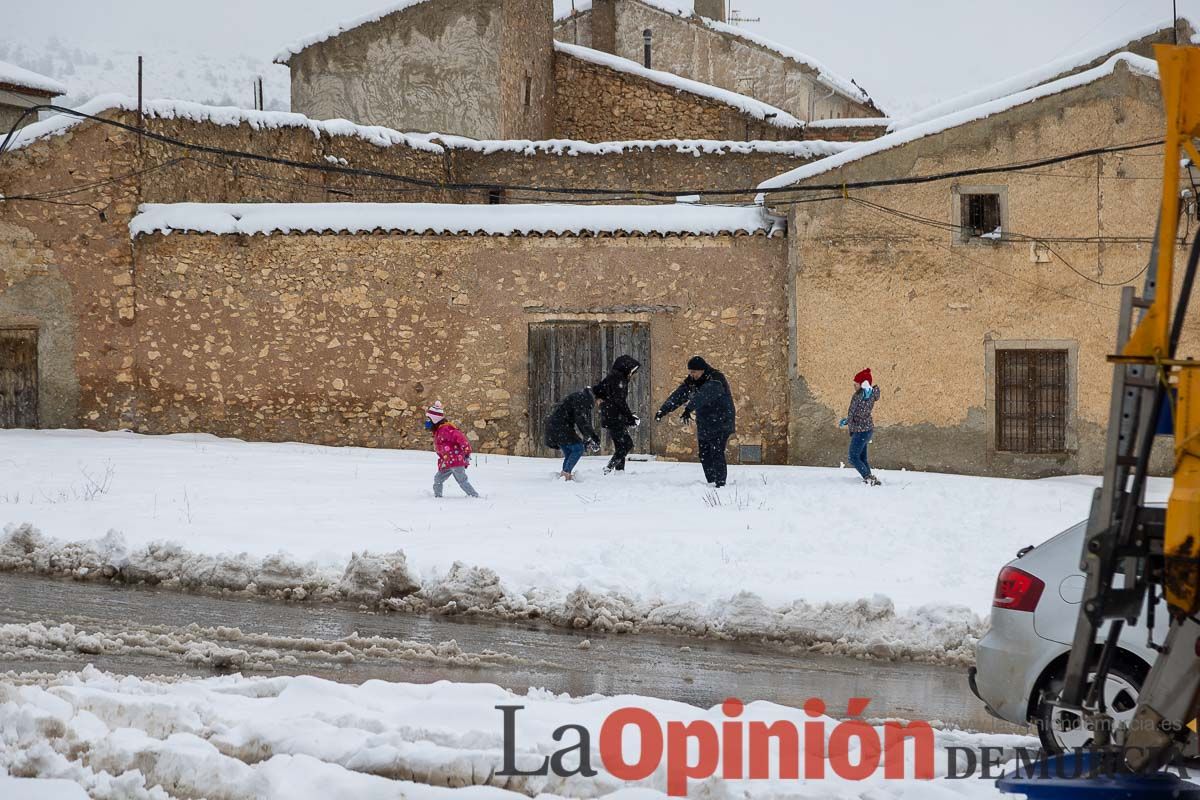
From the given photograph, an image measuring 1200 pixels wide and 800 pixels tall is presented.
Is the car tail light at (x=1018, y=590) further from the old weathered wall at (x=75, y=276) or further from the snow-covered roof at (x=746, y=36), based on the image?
the snow-covered roof at (x=746, y=36)

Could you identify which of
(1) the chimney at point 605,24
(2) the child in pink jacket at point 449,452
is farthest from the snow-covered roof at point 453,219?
(1) the chimney at point 605,24

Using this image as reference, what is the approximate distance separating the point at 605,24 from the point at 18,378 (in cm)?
1821

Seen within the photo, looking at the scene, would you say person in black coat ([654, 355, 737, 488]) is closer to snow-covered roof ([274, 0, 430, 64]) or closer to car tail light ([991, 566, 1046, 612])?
car tail light ([991, 566, 1046, 612])

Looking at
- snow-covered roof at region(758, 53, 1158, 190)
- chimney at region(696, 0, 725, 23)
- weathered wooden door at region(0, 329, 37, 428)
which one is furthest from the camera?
chimney at region(696, 0, 725, 23)

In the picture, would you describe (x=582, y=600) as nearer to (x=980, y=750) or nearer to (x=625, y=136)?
(x=980, y=750)

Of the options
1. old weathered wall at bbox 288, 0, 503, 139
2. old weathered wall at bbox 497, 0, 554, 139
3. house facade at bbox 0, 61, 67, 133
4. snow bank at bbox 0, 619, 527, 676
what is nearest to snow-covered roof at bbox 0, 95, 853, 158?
old weathered wall at bbox 497, 0, 554, 139

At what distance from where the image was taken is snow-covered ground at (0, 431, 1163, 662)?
789 cm

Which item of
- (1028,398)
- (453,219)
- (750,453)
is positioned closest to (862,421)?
(750,453)

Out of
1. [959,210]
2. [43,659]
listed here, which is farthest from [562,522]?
[959,210]

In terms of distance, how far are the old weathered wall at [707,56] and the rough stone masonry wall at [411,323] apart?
15.4m

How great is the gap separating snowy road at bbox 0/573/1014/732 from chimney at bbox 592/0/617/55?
25815 millimetres

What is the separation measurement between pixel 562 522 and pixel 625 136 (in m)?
17.2

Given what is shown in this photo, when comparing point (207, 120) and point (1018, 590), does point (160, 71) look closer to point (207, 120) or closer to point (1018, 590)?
point (207, 120)

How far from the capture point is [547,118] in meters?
26.9
